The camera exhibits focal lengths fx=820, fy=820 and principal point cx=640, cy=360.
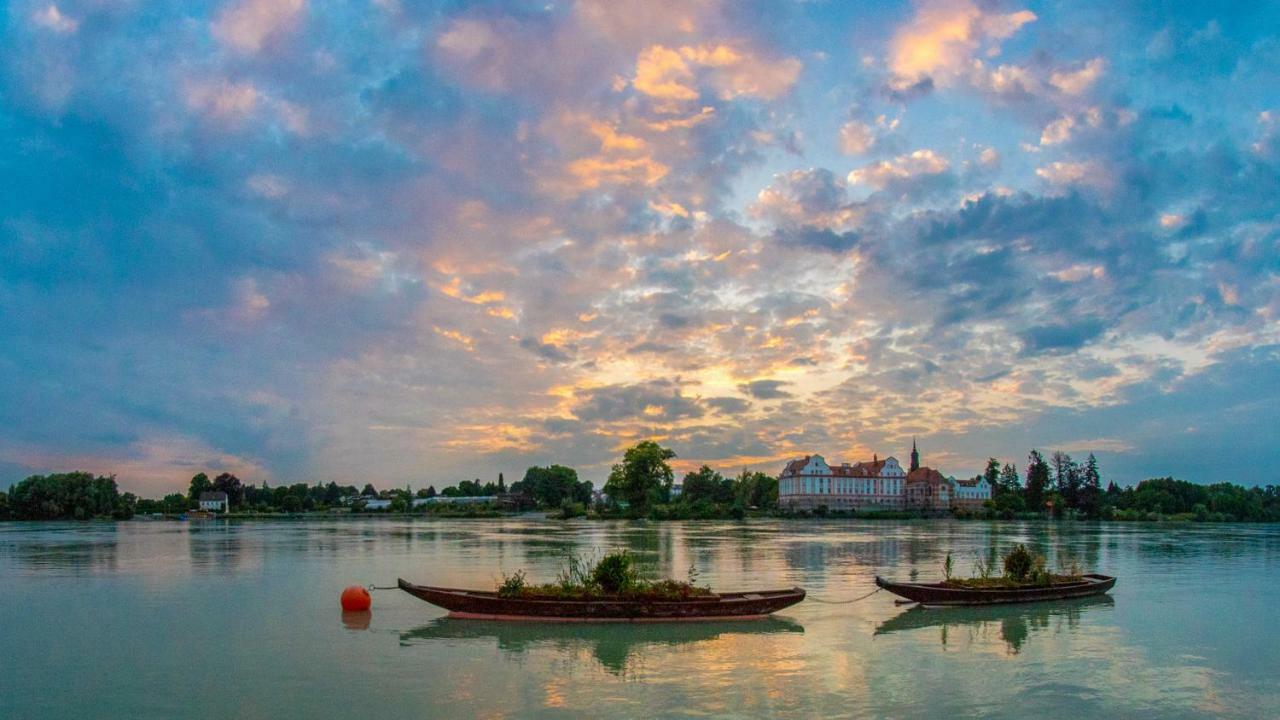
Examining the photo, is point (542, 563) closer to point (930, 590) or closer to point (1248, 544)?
point (930, 590)

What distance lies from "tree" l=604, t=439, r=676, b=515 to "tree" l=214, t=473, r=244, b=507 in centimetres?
9710

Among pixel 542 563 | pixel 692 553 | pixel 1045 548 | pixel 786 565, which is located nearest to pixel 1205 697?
pixel 786 565

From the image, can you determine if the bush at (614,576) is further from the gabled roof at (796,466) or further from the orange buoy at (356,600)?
the gabled roof at (796,466)

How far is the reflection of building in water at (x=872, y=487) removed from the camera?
164000mm

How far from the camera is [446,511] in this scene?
512ft

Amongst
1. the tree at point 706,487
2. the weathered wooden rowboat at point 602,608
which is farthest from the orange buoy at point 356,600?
the tree at point 706,487

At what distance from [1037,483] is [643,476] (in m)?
66.8

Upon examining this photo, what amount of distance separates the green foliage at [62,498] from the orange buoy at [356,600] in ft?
427

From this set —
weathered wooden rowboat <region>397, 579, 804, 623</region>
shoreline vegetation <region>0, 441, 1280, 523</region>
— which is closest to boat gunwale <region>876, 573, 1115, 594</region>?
weathered wooden rowboat <region>397, 579, 804, 623</region>

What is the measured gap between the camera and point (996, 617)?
21984 mm

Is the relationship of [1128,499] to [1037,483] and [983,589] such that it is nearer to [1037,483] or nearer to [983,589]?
[1037,483]

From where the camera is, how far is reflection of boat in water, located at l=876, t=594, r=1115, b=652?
20.4 m

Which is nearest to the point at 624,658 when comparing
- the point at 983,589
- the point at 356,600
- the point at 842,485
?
the point at 356,600

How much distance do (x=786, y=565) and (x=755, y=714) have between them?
27.5 meters
